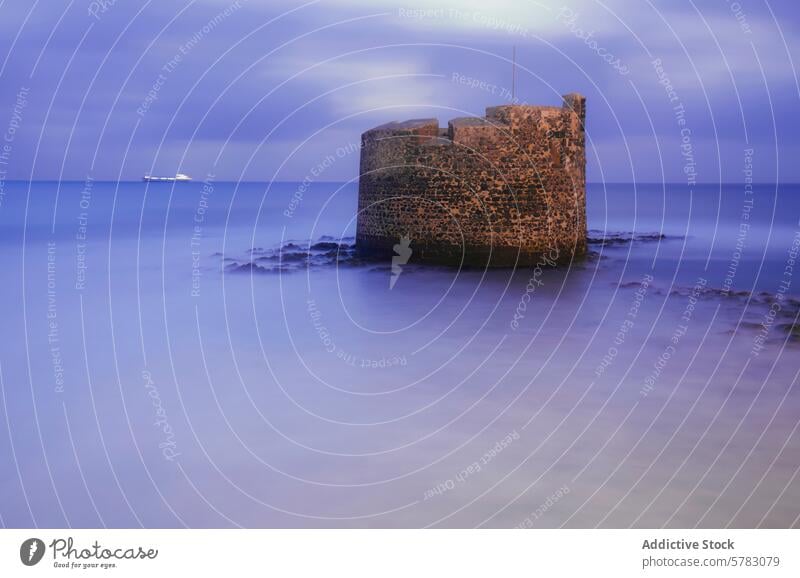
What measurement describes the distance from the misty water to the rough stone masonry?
0.42m

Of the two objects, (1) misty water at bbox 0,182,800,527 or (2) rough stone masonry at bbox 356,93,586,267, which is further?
(2) rough stone masonry at bbox 356,93,586,267

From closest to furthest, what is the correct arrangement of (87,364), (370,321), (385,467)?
1. (385,467)
2. (87,364)
3. (370,321)

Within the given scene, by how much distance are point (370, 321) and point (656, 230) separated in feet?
48.3

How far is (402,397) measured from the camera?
704 cm

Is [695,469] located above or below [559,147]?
below

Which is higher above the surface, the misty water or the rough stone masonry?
the rough stone masonry

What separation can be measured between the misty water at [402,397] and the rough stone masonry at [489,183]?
0.42 meters

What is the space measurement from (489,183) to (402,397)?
5313 mm

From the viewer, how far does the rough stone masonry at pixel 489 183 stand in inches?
462

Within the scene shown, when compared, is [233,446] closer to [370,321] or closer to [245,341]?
[245,341]

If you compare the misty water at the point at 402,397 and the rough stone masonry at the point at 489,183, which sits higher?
the rough stone masonry at the point at 489,183

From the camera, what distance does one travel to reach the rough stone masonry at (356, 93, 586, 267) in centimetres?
1173

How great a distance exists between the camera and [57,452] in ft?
19.6

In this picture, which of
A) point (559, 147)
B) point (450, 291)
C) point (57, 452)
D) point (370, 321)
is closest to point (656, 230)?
point (559, 147)
